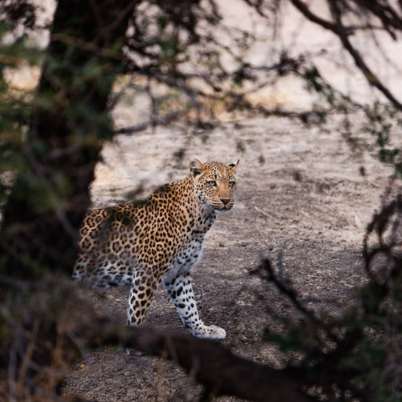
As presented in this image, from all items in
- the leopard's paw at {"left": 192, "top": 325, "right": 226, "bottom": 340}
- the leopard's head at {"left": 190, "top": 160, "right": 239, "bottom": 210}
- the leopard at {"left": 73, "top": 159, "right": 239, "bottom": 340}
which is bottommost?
the leopard's paw at {"left": 192, "top": 325, "right": 226, "bottom": 340}

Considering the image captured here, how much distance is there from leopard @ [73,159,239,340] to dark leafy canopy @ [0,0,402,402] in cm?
322

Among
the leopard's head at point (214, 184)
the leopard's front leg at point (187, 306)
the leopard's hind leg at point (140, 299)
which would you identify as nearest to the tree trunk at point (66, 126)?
the leopard's hind leg at point (140, 299)

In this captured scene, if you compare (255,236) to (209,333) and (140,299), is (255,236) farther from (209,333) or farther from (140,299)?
(140,299)

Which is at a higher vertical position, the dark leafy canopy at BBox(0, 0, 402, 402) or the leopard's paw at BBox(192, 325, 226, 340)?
the dark leafy canopy at BBox(0, 0, 402, 402)

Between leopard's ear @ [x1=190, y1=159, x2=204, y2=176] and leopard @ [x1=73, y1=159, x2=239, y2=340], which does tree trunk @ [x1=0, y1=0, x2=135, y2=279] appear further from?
leopard's ear @ [x1=190, y1=159, x2=204, y2=176]

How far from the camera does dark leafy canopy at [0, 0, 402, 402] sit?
4.48 metres

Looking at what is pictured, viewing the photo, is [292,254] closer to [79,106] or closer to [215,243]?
[215,243]

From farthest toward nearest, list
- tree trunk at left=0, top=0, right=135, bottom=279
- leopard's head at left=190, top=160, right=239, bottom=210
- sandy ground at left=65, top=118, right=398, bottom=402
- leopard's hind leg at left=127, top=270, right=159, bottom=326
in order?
1. leopard's head at left=190, top=160, right=239, bottom=210
2. leopard's hind leg at left=127, top=270, right=159, bottom=326
3. sandy ground at left=65, top=118, right=398, bottom=402
4. tree trunk at left=0, top=0, right=135, bottom=279

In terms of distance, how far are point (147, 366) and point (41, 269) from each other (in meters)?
4.32

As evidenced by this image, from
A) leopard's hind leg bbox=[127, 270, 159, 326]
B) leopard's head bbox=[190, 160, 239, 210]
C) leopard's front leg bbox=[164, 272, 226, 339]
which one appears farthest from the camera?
leopard's front leg bbox=[164, 272, 226, 339]

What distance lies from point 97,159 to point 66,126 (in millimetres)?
254

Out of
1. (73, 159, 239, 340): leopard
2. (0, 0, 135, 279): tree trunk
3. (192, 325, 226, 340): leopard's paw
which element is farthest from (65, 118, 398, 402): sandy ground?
(0, 0, 135, 279): tree trunk

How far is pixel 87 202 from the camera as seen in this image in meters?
4.76

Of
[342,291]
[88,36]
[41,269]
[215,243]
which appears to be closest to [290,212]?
[215,243]
